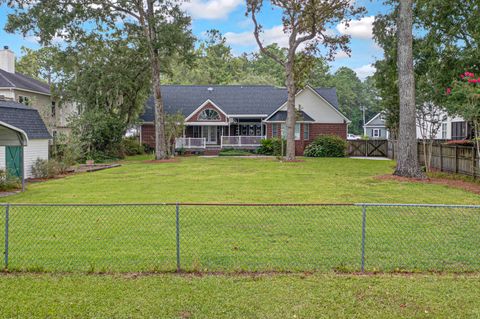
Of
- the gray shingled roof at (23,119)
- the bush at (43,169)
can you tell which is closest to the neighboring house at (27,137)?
the gray shingled roof at (23,119)

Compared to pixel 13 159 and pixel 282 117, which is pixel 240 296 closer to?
pixel 13 159

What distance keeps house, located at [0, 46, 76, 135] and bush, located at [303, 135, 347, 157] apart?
67.5ft

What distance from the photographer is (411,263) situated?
6.34 meters

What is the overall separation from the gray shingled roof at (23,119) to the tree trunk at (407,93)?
18.0 m

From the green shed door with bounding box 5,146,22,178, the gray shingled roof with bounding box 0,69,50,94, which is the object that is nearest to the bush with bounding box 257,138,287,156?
the gray shingled roof with bounding box 0,69,50,94

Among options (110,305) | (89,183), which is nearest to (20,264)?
(110,305)

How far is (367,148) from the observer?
36.4 meters

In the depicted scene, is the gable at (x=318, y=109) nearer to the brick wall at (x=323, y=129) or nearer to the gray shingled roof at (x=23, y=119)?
the brick wall at (x=323, y=129)

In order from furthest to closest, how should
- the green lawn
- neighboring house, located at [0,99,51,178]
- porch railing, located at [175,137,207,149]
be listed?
1. porch railing, located at [175,137,207,149]
2. neighboring house, located at [0,99,51,178]
3. the green lawn

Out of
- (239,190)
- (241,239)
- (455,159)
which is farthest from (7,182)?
(455,159)

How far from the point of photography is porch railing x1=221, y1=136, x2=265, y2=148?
37562 mm

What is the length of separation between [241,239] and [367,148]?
101 ft

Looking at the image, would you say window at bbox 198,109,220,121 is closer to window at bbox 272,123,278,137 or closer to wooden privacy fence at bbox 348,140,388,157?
window at bbox 272,123,278,137

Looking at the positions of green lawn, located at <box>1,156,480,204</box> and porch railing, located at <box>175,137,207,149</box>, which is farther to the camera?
porch railing, located at <box>175,137,207,149</box>
